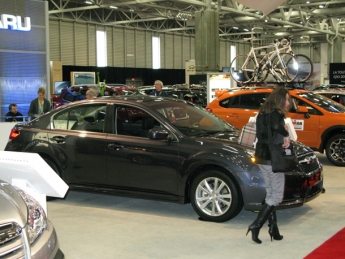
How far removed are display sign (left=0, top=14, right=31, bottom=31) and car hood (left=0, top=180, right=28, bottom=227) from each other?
1108cm

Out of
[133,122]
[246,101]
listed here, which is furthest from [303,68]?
[133,122]

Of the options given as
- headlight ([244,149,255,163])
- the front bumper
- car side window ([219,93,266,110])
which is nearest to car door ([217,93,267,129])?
car side window ([219,93,266,110])

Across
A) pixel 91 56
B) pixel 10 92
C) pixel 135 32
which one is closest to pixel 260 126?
pixel 10 92

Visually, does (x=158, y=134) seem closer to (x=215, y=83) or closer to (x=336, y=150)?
(x=336, y=150)

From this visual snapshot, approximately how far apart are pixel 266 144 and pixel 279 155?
0.19 metres

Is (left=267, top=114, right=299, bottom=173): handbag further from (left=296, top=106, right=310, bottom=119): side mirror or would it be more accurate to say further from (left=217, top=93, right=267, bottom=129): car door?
(left=217, top=93, right=267, bottom=129): car door

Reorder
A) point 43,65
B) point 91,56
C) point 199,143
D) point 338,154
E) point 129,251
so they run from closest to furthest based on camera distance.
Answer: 1. point 129,251
2. point 199,143
3. point 338,154
4. point 43,65
5. point 91,56

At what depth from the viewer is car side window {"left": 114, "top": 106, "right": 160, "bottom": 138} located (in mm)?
6754

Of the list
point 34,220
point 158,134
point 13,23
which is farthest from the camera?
point 13,23

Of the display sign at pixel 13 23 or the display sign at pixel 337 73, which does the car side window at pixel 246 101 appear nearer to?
the display sign at pixel 13 23

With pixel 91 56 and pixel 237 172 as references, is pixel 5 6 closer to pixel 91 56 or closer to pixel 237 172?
pixel 237 172

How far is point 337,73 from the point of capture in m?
24.8

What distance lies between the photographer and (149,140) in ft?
21.6

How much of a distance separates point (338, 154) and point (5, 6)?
949 centimetres
